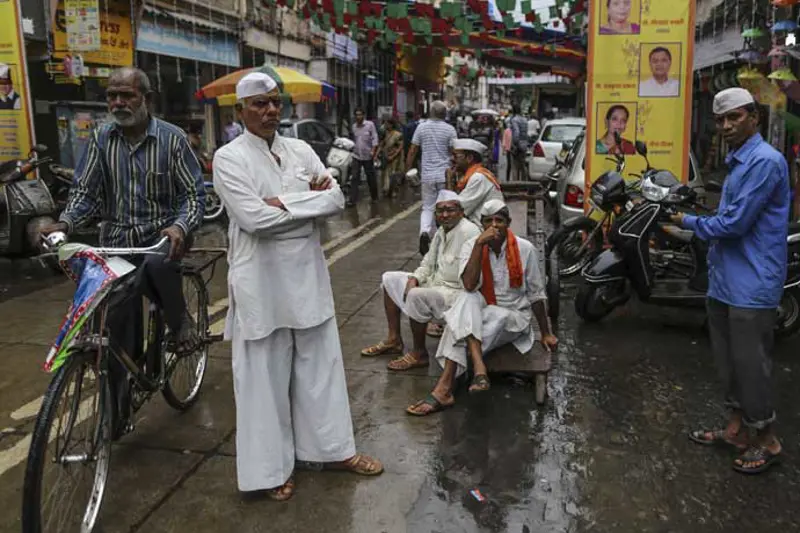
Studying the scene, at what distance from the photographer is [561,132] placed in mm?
15953

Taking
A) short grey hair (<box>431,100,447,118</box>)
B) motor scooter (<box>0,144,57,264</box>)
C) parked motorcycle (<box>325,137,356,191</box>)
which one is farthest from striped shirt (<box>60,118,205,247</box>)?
parked motorcycle (<box>325,137,356,191</box>)

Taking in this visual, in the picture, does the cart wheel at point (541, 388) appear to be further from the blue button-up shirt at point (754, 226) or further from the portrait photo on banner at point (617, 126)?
the portrait photo on banner at point (617, 126)

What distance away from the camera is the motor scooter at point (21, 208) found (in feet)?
26.8

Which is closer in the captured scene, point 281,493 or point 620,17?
point 281,493

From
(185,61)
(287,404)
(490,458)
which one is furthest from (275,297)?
(185,61)

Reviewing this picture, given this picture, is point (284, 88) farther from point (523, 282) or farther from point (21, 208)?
point (523, 282)

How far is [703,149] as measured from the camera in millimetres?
20938

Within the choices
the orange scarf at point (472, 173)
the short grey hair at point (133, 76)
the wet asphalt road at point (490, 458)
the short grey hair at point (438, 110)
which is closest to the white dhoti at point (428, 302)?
the wet asphalt road at point (490, 458)

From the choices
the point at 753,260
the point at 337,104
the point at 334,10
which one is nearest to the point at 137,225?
the point at 753,260

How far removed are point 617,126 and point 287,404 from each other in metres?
5.14

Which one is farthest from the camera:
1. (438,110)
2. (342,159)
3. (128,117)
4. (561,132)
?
(561,132)

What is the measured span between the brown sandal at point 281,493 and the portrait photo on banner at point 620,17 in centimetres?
558

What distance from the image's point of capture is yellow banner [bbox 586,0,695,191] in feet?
23.2

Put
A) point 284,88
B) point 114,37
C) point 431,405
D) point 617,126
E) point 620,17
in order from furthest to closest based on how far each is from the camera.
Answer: point 114,37 → point 284,88 → point 617,126 → point 620,17 → point 431,405
